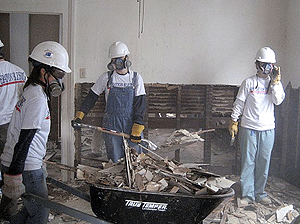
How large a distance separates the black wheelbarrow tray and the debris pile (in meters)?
0.09

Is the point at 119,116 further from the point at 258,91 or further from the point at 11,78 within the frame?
the point at 258,91

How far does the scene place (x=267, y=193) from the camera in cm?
548

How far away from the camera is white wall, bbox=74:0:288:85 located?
5711 mm

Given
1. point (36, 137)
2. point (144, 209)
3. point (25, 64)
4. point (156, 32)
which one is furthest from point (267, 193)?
point (25, 64)

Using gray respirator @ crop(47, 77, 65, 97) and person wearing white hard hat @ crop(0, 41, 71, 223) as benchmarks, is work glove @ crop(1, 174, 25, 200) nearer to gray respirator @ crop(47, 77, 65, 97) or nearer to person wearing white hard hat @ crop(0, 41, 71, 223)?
person wearing white hard hat @ crop(0, 41, 71, 223)

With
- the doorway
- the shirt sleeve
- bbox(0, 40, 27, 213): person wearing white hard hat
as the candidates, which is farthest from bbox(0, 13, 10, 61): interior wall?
the shirt sleeve

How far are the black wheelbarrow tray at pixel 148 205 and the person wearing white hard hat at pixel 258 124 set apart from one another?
2.34 metres

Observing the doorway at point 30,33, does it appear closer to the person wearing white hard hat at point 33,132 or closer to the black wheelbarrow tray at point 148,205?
the person wearing white hard hat at point 33,132

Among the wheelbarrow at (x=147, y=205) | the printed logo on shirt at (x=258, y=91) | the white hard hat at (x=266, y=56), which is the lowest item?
the wheelbarrow at (x=147, y=205)

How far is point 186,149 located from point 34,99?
5564 mm

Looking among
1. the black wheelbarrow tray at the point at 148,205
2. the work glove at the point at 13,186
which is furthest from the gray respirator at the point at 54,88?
the black wheelbarrow tray at the point at 148,205

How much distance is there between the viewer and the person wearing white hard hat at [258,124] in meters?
5.00

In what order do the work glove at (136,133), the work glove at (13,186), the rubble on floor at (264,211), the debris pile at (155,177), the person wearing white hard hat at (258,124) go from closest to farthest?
the work glove at (13,186), the debris pile at (155,177), the rubble on floor at (264,211), the work glove at (136,133), the person wearing white hard hat at (258,124)

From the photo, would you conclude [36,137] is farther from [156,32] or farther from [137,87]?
[156,32]
